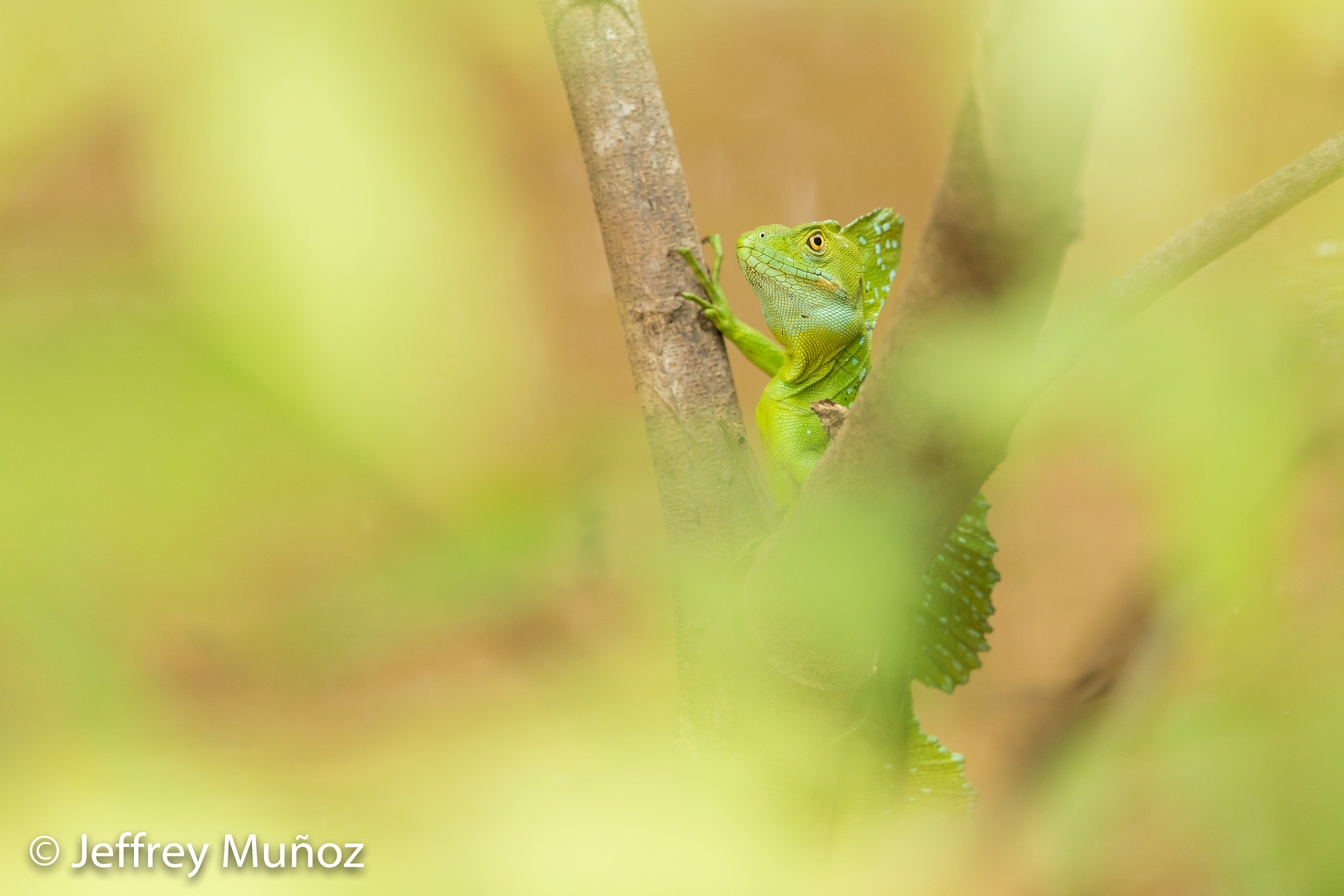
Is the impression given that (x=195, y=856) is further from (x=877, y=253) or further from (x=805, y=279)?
(x=877, y=253)

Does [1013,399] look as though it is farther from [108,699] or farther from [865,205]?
[865,205]

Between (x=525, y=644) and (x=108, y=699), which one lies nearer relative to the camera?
(x=108, y=699)

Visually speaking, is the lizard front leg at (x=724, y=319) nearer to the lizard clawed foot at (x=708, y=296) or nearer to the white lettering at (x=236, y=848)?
the lizard clawed foot at (x=708, y=296)

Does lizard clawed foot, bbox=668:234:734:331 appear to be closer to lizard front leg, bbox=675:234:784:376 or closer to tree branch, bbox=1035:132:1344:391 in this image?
lizard front leg, bbox=675:234:784:376

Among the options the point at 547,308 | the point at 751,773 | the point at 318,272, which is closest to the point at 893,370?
the point at 318,272

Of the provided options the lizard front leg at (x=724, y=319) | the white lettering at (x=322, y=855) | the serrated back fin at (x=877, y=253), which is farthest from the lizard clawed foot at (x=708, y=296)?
the white lettering at (x=322, y=855)

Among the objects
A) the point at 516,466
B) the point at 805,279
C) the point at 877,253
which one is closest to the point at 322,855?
the point at 516,466
